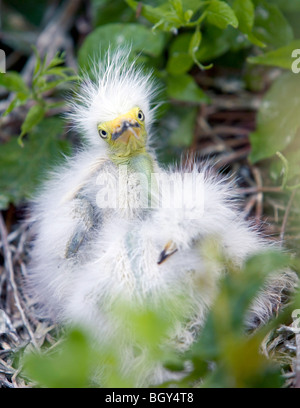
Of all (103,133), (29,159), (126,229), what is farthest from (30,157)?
(126,229)

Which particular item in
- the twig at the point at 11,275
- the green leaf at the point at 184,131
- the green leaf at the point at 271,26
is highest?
the green leaf at the point at 271,26

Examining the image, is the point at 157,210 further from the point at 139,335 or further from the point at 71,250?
the point at 139,335

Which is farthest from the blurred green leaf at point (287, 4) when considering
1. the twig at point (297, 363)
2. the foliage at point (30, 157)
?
the twig at point (297, 363)

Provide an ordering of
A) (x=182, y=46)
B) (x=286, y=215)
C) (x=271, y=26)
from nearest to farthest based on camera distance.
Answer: (x=286, y=215) < (x=271, y=26) < (x=182, y=46)

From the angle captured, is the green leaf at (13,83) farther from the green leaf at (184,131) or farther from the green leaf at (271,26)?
the green leaf at (271,26)

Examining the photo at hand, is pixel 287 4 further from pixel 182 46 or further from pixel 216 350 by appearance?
pixel 216 350

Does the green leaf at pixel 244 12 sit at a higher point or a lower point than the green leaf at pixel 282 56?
higher
